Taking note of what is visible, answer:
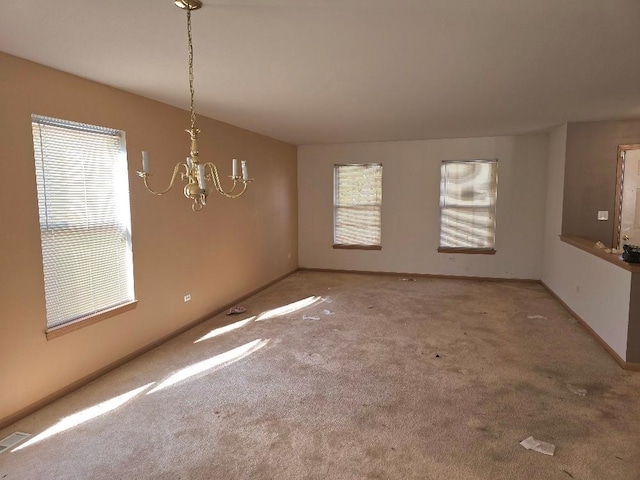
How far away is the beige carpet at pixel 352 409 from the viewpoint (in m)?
2.18

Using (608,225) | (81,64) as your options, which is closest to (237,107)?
(81,64)

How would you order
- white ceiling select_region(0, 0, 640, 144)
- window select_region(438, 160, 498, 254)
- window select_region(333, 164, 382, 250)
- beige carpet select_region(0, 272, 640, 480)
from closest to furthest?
white ceiling select_region(0, 0, 640, 144), beige carpet select_region(0, 272, 640, 480), window select_region(438, 160, 498, 254), window select_region(333, 164, 382, 250)

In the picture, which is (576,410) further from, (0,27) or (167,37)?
(0,27)

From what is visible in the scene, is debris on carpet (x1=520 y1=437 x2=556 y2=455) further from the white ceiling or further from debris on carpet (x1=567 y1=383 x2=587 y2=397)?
the white ceiling

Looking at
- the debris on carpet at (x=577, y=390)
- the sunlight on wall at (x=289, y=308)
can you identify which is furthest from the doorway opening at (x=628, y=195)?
the sunlight on wall at (x=289, y=308)

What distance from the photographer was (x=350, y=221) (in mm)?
7301

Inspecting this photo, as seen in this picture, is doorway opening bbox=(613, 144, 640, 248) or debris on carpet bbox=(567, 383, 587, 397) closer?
debris on carpet bbox=(567, 383, 587, 397)

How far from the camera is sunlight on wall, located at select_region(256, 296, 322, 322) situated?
4.84 meters

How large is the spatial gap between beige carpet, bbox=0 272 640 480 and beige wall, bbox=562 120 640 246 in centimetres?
157

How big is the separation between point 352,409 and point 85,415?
186 cm

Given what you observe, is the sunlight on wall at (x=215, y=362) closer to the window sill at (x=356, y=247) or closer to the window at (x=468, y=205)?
the window sill at (x=356, y=247)

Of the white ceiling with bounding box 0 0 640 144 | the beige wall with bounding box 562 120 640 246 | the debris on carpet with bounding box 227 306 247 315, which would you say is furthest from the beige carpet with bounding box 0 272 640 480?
the white ceiling with bounding box 0 0 640 144

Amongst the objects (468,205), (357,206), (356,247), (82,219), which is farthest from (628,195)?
(82,219)

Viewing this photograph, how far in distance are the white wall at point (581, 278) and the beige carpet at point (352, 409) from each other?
0.25 meters
